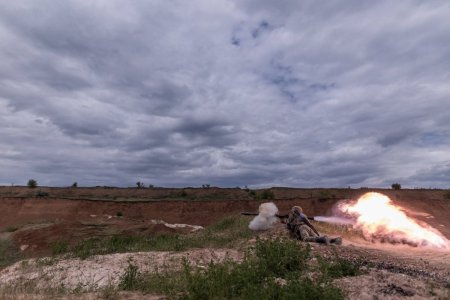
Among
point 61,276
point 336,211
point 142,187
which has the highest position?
point 142,187

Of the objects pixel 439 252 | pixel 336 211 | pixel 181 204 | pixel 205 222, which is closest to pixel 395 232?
pixel 439 252

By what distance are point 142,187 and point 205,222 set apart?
36689mm

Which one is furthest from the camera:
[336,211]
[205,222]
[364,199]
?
[205,222]

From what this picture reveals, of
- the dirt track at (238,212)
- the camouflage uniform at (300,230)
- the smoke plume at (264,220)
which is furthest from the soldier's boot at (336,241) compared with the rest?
the smoke plume at (264,220)

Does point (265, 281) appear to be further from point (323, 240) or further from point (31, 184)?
point (31, 184)

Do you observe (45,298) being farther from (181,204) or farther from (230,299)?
(181,204)

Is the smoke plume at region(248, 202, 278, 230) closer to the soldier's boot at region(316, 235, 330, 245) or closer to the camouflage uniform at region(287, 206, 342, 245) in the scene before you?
the camouflage uniform at region(287, 206, 342, 245)

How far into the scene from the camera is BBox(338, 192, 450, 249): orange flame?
1738cm

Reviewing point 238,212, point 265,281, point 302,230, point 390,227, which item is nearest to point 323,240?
point 302,230

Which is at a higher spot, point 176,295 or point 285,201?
point 285,201

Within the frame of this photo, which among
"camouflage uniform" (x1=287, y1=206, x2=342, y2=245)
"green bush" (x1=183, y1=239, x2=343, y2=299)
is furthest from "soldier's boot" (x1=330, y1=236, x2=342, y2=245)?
"green bush" (x1=183, y1=239, x2=343, y2=299)

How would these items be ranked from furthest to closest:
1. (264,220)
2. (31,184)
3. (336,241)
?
(31,184) < (264,220) < (336,241)

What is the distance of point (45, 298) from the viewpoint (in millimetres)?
8109

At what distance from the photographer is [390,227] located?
1847 centimetres
